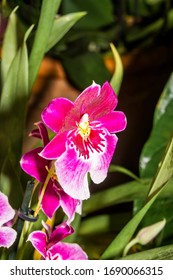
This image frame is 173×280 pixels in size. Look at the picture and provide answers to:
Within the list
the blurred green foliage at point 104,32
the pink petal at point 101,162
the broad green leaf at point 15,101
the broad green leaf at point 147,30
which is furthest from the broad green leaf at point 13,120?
the broad green leaf at point 147,30

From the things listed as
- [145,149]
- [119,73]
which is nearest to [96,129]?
[119,73]

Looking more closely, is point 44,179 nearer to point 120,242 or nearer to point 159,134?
point 120,242

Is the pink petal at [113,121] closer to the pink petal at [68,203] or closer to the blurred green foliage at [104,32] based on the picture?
the pink petal at [68,203]

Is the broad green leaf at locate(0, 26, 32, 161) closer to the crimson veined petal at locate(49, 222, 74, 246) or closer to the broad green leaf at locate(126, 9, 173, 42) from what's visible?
the crimson veined petal at locate(49, 222, 74, 246)

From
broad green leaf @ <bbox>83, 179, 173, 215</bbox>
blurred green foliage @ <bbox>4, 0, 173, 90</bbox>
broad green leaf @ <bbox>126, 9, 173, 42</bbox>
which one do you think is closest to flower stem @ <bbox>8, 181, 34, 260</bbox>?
broad green leaf @ <bbox>83, 179, 173, 215</bbox>

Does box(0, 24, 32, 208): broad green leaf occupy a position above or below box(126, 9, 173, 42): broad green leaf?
above

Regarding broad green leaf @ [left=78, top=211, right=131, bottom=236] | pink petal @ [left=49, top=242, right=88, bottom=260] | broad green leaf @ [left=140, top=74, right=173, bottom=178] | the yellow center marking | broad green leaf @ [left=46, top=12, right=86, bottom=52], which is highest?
the yellow center marking

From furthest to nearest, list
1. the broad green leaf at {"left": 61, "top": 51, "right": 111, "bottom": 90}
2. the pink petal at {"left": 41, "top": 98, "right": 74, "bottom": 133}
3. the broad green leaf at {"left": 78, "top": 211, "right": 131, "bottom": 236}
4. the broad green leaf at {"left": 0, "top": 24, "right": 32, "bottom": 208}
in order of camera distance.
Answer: the broad green leaf at {"left": 61, "top": 51, "right": 111, "bottom": 90}, the broad green leaf at {"left": 78, "top": 211, "right": 131, "bottom": 236}, the broad green leaf at {"left": 0, "top": 24, "right": 32, "bottom": 208}, the pink petal at {"left": 41, "top": 98, "right": 74, "bottom": 133}
